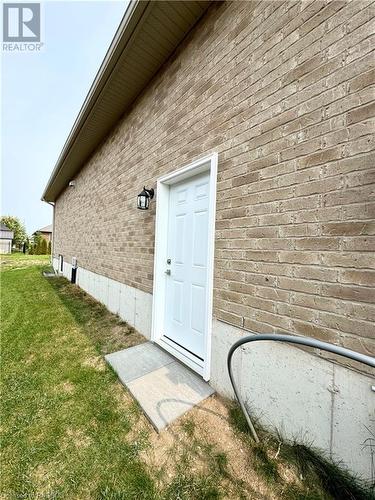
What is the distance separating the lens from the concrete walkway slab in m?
2.01

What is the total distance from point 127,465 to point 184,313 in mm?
1565

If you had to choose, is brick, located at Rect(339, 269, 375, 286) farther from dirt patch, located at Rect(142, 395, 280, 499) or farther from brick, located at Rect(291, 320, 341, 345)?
dirt patch, located at Rect(142, 395, 280, 499)

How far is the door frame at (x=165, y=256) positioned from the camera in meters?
2.32

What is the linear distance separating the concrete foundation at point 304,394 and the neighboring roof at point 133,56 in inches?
143

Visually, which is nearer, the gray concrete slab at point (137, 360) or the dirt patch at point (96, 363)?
the gray concrete slab at point (137, 360)

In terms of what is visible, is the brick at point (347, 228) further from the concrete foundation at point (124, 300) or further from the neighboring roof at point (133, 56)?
the neighboring roof at point (133, 56)

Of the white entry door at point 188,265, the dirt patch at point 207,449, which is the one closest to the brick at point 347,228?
the white entry door at point 188,265

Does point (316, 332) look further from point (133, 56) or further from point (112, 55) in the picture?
point (112, 55)

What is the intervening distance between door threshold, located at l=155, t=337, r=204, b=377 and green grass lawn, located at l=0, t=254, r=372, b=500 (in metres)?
0.39

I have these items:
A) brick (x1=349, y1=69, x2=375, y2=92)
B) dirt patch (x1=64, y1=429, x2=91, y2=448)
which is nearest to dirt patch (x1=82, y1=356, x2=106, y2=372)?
dirt patch (x1=64, y1=429, x2=91, y2=448)

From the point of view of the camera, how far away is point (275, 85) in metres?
1.84

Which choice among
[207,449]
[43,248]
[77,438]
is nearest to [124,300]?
[77,438]

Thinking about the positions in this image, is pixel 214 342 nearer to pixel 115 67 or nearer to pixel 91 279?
pixel 115 67

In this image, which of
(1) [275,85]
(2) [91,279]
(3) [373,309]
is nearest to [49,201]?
(2) [91,279]
